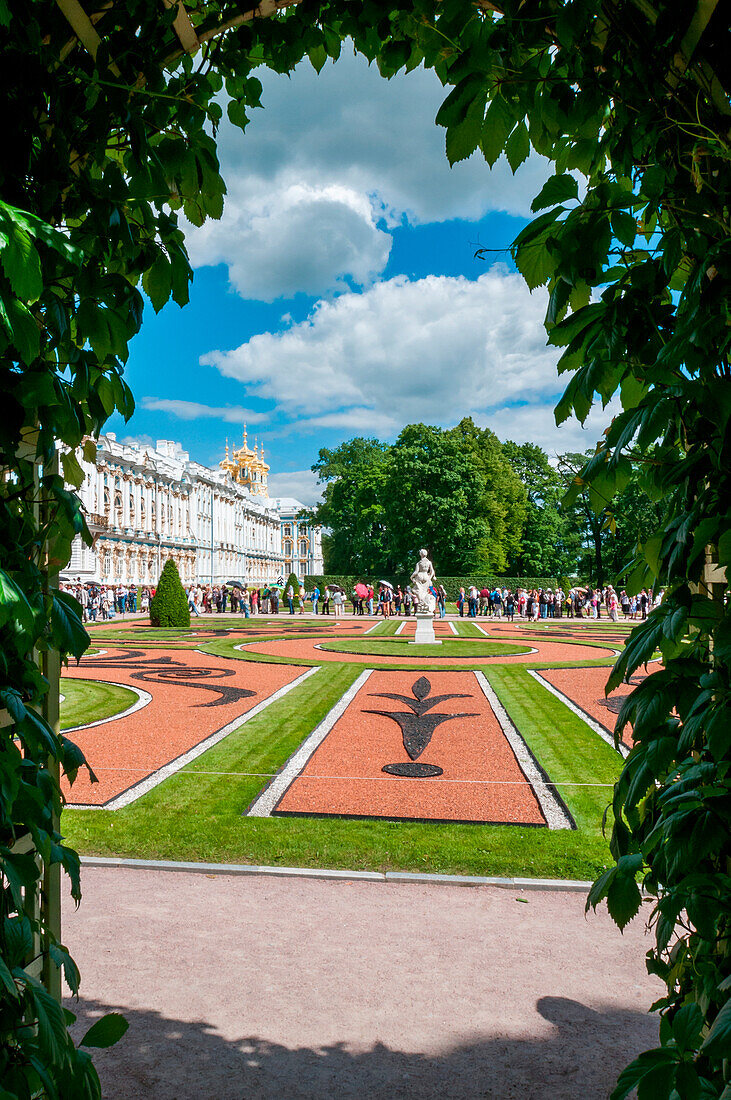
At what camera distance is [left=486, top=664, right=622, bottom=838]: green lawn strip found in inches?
311

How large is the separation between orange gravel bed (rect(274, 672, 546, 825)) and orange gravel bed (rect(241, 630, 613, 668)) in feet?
22.7

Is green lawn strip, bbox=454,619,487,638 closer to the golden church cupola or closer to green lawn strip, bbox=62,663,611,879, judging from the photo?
green lawn strip, bbox=62,663,611,879

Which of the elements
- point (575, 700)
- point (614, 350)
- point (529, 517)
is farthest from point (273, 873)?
point (529, 517)

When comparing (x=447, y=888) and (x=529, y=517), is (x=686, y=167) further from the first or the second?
(x=529, y=517)

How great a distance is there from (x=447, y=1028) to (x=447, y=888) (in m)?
1.97

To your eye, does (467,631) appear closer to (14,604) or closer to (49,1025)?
(49,1025)

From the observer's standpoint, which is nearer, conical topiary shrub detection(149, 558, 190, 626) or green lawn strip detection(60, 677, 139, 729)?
green lawn strip detection(60, 677, 139, 729)

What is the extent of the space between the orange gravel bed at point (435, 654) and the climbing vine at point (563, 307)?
17.3 m

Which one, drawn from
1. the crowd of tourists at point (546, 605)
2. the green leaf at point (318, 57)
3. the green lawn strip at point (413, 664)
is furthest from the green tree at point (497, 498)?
the green leaf at point (318, 57)

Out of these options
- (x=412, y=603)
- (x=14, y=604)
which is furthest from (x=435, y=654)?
(x=412, y=603)

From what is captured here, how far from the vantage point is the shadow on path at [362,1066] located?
350 centimetres

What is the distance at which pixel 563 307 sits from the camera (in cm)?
167

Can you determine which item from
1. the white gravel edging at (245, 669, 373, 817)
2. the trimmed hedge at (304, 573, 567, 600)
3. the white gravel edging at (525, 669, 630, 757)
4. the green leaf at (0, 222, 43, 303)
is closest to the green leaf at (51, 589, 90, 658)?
the green leaf at (0, 222, 43, 303)

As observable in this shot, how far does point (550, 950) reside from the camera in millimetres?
4953
